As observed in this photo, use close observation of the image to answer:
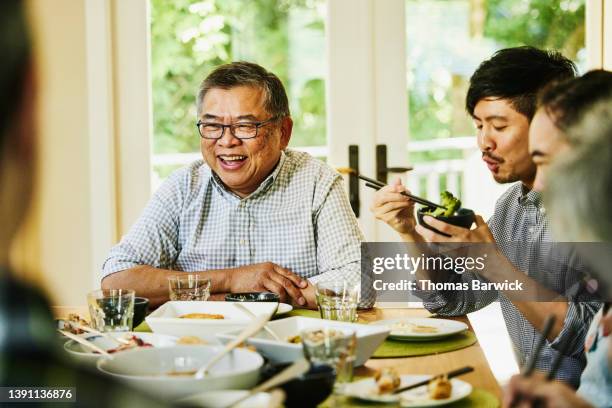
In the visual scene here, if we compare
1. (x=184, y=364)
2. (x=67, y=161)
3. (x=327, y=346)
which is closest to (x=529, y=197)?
(x=327, y=346)

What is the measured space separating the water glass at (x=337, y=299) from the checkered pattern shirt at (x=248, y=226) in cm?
56

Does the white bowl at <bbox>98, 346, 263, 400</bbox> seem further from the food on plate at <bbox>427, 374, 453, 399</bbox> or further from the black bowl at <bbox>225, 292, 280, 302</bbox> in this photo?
the black bowl at <bbox>225, 292, 280, 302</bbox>

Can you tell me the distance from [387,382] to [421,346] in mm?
328

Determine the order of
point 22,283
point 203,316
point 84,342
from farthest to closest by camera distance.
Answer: point 203,316 → point 84,342 → point 22,283

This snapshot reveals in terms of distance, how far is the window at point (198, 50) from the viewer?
2.84m

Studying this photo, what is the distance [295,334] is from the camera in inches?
46.8

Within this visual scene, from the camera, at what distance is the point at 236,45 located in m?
2.84

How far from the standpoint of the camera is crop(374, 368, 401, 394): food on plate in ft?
3.02

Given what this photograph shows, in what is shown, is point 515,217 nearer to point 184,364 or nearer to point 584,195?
point 584,195

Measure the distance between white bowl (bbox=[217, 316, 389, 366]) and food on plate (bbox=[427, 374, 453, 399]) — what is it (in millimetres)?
140

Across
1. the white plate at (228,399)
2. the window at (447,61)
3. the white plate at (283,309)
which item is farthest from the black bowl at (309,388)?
the window at (447,61)

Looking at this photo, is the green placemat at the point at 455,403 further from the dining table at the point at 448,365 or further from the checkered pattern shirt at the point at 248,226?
the checkered pattern shirt at the point at 248,226

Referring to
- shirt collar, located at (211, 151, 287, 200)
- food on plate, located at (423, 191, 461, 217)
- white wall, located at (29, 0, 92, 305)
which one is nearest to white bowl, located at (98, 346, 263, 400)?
food on plate, located at (423, 191, 461, 217)

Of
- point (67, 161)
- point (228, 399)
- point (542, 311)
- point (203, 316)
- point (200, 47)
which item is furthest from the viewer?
point (200, 47)
